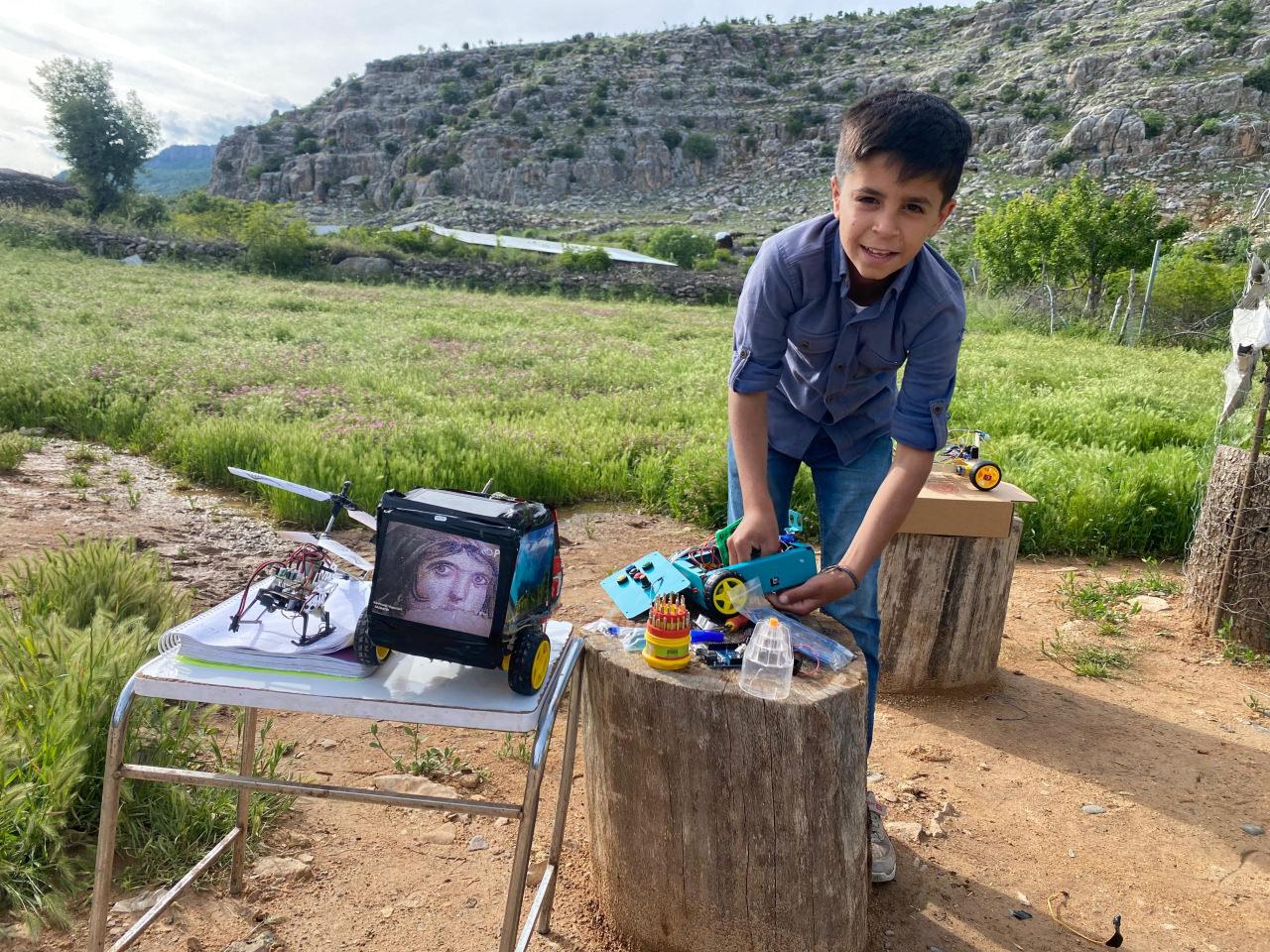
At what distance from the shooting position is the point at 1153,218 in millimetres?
21969

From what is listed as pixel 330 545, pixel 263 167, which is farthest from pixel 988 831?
pixel 263 167

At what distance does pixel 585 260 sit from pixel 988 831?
1187 inches

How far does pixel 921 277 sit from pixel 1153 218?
79.7ft

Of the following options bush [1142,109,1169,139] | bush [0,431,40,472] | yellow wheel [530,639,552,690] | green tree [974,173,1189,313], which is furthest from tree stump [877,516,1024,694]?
bush [1142,109,1169,139]

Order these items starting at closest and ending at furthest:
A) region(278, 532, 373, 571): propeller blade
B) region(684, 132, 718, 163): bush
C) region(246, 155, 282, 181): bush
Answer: region(278, 532, 373, 571): propeller blade
region(684, 132, 718, 163): bush
region(246, 155, 282, 181): bush

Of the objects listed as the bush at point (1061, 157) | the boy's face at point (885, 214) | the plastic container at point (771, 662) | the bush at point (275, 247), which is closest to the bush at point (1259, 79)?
the bush at point (1061, 157)

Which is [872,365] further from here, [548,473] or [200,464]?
[200,464]

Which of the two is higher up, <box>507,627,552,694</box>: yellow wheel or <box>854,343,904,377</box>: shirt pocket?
<box>854,343,904,377</box>: shirt pocket

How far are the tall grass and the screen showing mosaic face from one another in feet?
4.28

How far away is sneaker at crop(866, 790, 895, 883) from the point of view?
2.43m

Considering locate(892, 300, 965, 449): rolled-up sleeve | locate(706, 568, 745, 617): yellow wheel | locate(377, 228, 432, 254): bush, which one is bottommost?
locate(706, 568, 745, 617): yellow wheel

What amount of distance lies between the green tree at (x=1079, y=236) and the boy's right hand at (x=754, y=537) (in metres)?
22.8

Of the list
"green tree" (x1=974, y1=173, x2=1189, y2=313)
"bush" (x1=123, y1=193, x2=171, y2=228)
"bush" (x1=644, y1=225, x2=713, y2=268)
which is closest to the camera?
"green tree" (x1=974, y1=173, x2=1189, y2=313)

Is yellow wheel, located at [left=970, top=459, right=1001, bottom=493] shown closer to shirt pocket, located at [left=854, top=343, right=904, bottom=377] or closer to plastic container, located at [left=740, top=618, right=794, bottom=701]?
shirt pocket, located at [left=854, top=343, right=904, bottom=377]
